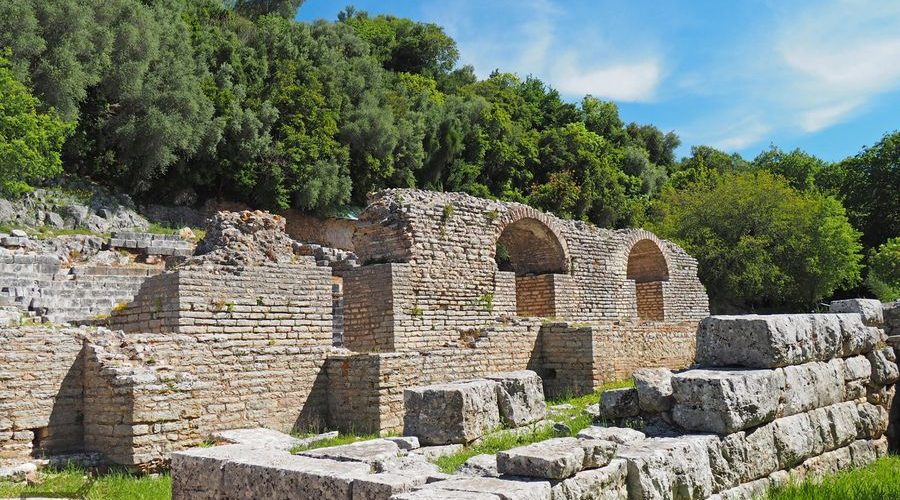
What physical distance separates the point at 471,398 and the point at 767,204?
2526cm

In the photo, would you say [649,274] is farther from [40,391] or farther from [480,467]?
[480,467]

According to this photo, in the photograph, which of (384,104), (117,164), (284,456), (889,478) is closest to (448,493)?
(284,456)

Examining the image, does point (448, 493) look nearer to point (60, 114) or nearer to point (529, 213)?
point (529, 213)

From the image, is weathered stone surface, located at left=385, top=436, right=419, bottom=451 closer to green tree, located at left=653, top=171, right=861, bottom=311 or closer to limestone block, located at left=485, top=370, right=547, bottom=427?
limestone block, located at left=485, top=370, right=547, bottom=427

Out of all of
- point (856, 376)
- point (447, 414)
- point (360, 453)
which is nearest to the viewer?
point (360, 453)

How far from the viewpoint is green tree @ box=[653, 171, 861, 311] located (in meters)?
27.5

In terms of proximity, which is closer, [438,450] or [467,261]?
[438,450]

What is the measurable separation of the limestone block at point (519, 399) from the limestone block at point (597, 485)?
10.4 ft

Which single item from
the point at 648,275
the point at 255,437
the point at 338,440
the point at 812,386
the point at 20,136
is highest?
the point at 20,136

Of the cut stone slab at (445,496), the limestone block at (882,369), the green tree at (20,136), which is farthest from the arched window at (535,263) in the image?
the green tree at (20,136)

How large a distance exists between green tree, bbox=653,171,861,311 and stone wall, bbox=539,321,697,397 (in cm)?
1423

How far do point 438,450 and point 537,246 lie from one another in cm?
1001

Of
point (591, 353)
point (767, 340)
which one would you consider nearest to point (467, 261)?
point (591, 353)

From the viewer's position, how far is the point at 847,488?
17.6 feet
